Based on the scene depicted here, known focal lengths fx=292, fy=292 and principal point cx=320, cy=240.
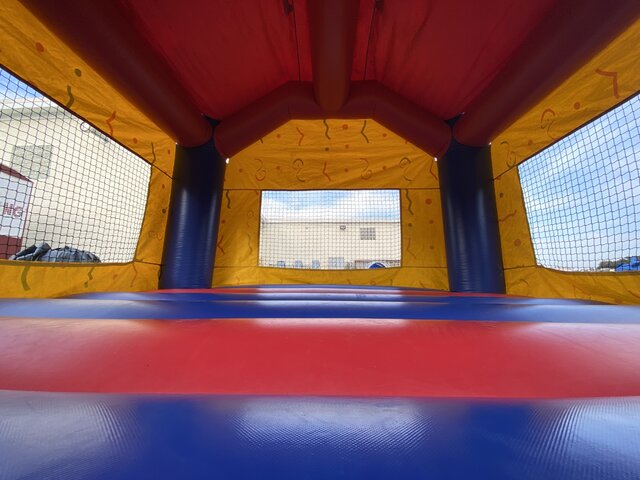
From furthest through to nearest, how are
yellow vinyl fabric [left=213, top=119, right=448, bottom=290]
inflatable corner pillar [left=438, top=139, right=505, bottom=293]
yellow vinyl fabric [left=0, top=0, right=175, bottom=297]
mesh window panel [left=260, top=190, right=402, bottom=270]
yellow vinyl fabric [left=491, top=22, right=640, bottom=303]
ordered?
mesh window panel [left=260, top=190, right=402, bottom=270] → yellow vinyl fabric [left=213, top=119, right=448, bottom=290] → inflatable corner pillar [left=438, top=139, right=505, bottom=293] → yellow vinyl fabric [left=491, top=22, right=640, bottom=303] → yellow vinyl fabric [left=0, top=0, right=175, bottom=297]

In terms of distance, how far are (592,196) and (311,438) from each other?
193 cm

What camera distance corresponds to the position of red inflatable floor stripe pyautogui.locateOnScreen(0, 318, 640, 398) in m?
0.40

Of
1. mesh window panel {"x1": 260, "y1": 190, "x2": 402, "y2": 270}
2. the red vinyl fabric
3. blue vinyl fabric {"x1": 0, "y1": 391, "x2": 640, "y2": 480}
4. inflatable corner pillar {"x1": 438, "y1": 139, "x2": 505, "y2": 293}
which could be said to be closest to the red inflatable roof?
the red vinyl fabric

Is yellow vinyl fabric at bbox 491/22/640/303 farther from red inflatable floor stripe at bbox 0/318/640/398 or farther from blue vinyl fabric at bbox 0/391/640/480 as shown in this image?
blue vinyl fabric at bbox 0/391/640/480

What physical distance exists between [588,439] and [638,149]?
5.50 feet

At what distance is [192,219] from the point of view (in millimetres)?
2023

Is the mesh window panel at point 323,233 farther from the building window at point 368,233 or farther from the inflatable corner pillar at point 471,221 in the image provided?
the inflatable corner pillar at point 471,221

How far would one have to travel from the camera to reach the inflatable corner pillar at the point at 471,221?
190 cm

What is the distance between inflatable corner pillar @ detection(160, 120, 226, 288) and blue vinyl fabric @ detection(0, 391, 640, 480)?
1.72 metres

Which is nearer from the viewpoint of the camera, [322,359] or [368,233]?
[322,359]

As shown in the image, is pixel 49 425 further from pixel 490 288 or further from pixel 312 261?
pixel 312 261

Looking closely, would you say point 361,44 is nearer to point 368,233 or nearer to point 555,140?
point 555,140

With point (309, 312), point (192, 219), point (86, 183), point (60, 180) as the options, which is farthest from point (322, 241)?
point (309, 312)

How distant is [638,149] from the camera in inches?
51.3
